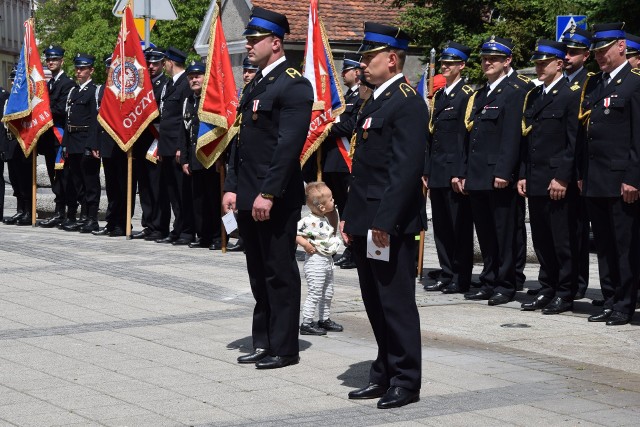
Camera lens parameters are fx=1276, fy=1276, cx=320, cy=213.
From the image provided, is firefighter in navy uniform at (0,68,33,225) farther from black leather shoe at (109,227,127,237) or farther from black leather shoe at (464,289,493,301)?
black leather shoe at (464,289,493,301)

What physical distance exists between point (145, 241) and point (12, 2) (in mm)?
91633

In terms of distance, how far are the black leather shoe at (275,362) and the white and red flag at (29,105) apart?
33.2 ft

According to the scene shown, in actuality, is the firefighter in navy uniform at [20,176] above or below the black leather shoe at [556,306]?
above

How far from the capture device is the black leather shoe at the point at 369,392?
704 centimetres

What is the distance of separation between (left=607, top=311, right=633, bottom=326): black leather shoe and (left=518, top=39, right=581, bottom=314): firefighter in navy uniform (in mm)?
619

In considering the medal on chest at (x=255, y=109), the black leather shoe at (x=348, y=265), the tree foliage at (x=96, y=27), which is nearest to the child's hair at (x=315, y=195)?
the medal on chest at (x=255, y=109)

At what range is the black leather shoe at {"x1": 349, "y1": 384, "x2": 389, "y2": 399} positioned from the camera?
704cm

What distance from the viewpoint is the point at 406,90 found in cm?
702

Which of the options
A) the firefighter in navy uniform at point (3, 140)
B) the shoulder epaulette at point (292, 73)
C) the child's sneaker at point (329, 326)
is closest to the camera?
the shoulder epaulette at point (292, 73)

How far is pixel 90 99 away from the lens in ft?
54.7

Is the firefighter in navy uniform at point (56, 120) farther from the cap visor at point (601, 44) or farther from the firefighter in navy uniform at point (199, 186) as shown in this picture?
the cap visor at point (601, 44)

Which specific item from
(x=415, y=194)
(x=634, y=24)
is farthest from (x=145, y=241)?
(x=415, y=194)

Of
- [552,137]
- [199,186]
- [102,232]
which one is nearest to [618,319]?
[552,137]

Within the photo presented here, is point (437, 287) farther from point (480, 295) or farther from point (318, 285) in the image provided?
point (318, 285)
